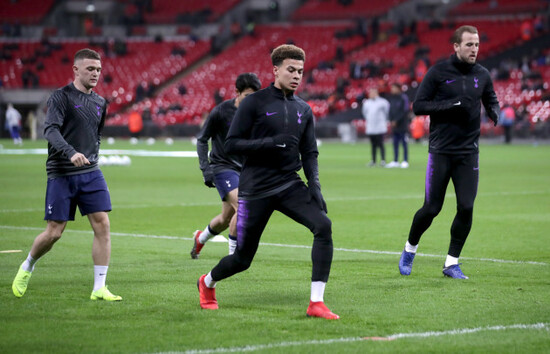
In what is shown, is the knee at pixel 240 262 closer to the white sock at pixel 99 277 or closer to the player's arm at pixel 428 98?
the white sock at pixel 99 277

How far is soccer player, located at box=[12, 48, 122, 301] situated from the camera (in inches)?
326

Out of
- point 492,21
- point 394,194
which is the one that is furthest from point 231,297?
point 492,21

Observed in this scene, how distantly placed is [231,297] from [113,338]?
6.18 ft

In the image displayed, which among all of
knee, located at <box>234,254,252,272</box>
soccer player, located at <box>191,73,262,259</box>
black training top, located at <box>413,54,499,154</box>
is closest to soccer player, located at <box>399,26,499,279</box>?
black training top, located at <box>413,54,499,154</box>

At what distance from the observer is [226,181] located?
1079 centimetres

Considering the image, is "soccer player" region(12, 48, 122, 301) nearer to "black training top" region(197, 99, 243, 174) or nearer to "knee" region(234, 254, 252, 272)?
"knee" region(234, 254, 252, 272)

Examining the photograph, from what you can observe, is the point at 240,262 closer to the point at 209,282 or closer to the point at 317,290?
the point at 209,282

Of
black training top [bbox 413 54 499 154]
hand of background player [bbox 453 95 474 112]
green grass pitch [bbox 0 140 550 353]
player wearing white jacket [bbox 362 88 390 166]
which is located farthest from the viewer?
player wearing white jacket [bbox 362 88 390 166]

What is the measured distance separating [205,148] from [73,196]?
2656 millimetres

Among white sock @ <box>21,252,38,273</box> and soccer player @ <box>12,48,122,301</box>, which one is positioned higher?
soccer player @ <box>12,48,122,301</box>

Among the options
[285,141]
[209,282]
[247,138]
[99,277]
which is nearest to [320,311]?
[209,282]

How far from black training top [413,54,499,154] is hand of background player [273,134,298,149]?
245cm

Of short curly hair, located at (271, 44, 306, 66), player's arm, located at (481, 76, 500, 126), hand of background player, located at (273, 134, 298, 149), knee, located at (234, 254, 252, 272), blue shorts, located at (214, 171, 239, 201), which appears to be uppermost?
short curly hair, located at (271, 44, 306, 66)

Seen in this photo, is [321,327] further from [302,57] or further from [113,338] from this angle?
[302,57]
